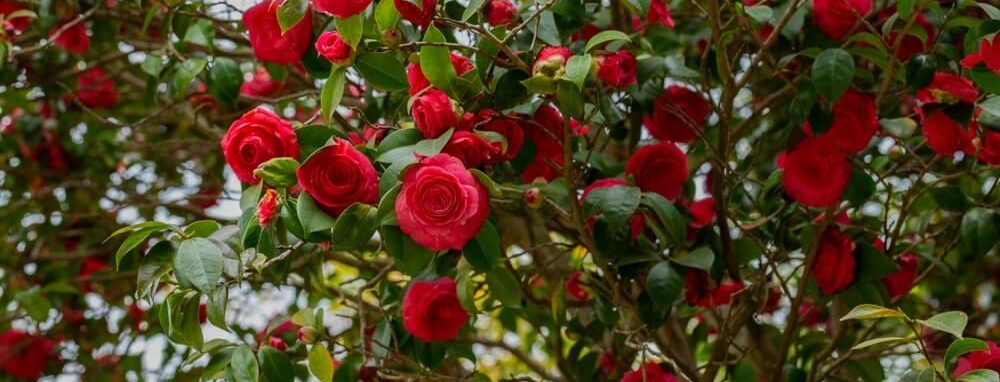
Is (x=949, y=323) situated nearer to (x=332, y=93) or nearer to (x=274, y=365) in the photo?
(x=332, y=93)

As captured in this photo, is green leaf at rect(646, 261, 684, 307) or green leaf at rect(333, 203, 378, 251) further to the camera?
green leaf at rect(646, 261, 684, 307)

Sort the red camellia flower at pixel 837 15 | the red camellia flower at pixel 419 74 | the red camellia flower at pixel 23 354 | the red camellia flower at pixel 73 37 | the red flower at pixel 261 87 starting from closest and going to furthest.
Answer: the red camellia flower at pixel 419 74, the red camellia flower at pixel 837 15, the red camellia flower at pixel 73 37, the red flower at pixel 261 87, the red camellia flower at pixel 23 354

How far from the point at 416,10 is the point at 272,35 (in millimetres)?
238

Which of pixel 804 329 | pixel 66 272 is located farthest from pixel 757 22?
pixel 66 272

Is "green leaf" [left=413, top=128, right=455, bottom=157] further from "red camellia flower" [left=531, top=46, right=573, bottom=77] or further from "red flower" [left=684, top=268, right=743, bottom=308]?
"red flower" [left=684, top=268, right=743, bottom=308]

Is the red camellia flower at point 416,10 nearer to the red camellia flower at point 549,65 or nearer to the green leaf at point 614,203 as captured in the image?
the red camellia flower at point 549,65

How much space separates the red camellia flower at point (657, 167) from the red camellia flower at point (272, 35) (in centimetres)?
39

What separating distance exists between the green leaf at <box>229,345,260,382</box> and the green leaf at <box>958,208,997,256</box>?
2.66ft

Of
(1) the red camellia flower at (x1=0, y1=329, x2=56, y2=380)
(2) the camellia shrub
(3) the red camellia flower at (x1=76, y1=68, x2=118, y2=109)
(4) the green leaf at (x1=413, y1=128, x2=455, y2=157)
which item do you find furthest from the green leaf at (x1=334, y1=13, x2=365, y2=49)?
(1) the red camellia flower at (x1=0, y1=329, x2=56, y2=380)

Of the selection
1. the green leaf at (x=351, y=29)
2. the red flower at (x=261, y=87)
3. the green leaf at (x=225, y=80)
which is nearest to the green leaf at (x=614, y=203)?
the green leaf at (x=351, y=29)

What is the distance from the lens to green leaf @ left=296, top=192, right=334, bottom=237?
3.26 feet

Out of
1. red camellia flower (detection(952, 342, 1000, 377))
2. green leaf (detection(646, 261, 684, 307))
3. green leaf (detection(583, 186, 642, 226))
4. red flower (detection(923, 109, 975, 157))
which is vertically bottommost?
green leaf (detection(646, 261, 684, 307))

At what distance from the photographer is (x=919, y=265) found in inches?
64.5

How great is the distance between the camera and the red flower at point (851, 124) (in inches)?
48.6
